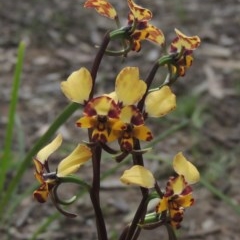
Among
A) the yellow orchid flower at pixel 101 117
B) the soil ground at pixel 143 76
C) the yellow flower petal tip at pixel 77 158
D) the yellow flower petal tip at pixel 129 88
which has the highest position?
the yellow flower petal tip at pixel 129 88

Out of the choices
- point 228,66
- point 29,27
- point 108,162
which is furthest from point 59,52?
point 108,162

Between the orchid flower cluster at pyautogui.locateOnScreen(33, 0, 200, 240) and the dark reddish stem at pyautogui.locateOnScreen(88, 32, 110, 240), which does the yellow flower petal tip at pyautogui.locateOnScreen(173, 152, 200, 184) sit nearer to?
the orchid flower cluster at pyautogui.locateOnScreen(33, 0, 200, 240)

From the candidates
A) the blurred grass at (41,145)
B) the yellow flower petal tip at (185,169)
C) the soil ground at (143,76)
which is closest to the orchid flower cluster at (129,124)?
the yellow flower petal tip at (185,169)

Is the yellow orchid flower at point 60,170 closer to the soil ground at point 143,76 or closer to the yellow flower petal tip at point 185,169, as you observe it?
the yellow flower petal tip at point 185,169

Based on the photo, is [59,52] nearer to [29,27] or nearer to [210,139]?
[29,27]

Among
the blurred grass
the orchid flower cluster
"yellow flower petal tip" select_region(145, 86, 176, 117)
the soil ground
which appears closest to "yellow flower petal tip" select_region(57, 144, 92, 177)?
the orchid flower cluster

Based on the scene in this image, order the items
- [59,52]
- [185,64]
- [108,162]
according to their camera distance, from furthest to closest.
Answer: [59,52] < [108,162] < [185,64]
